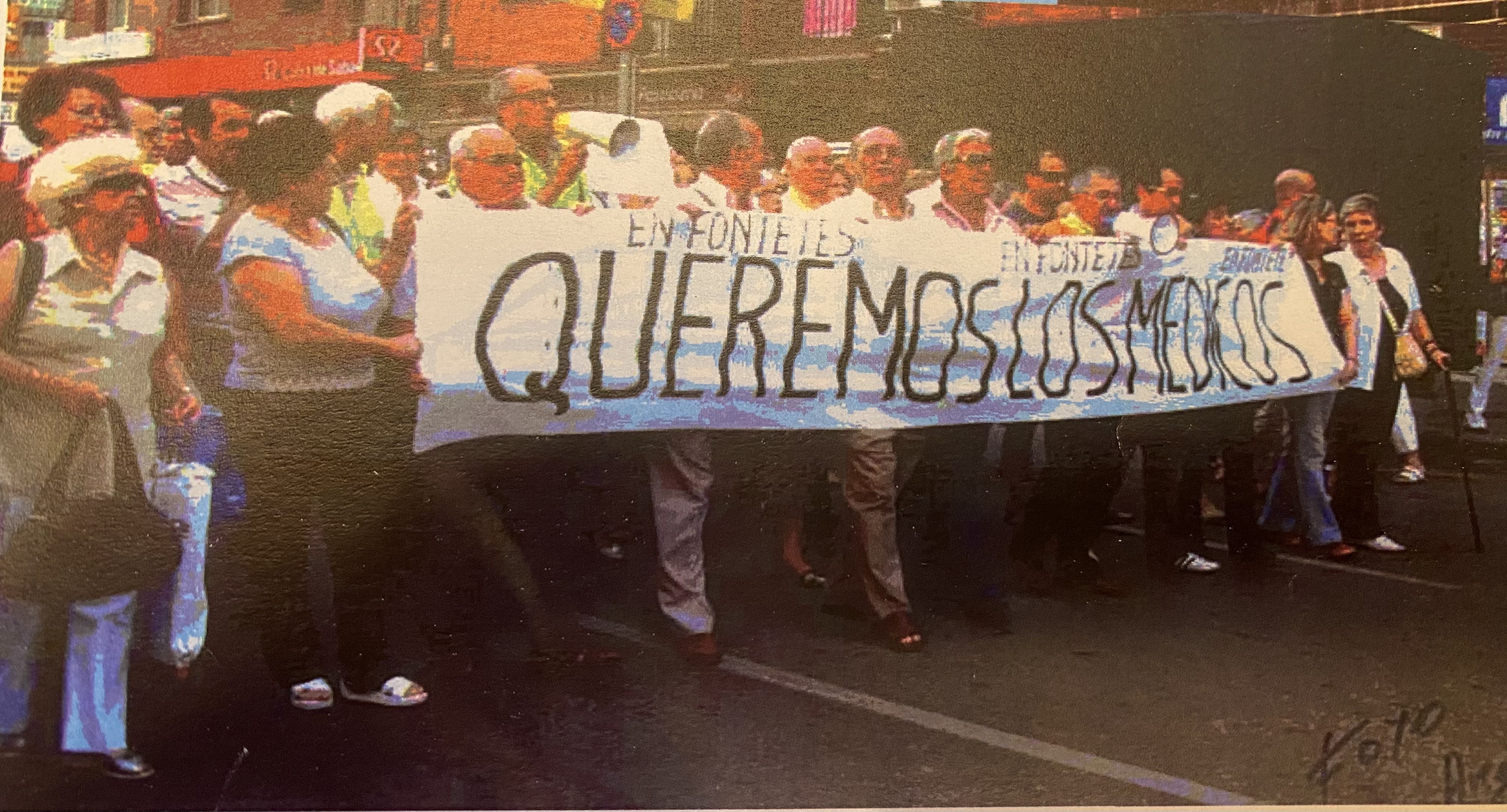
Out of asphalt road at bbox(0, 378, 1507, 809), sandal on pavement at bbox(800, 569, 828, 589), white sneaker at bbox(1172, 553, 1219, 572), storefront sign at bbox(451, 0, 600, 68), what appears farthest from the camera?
white sneaker at bbox(1172, 553, 1219, 572)

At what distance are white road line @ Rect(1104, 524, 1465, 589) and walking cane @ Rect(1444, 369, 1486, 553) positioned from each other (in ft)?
Answer: 0.72

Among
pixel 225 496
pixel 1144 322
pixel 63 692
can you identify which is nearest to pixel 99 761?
pixel 63 692

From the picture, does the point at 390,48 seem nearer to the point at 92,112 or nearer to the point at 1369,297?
the point at 92,112

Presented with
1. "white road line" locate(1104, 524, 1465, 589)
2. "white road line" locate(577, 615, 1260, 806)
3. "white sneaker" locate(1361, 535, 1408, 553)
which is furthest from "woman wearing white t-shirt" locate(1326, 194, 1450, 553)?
"white road line" locate(577, 615, 1260, 806)

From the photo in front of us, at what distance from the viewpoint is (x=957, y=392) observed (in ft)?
16.7

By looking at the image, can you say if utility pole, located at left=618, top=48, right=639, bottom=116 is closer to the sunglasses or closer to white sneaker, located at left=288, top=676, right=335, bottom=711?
the sunglasses

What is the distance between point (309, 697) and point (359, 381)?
3.93 feet

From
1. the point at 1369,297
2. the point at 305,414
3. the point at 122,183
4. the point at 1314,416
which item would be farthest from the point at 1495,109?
the point at 122,183

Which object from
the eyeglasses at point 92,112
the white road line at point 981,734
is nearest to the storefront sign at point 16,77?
the eyeglasses at point 92,112

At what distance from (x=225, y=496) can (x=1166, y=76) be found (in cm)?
413

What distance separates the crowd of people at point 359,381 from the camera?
14.7 feet

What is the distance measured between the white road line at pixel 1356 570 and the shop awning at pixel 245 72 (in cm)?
406

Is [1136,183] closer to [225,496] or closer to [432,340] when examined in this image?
[432,340]

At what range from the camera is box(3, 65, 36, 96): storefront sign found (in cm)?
453
